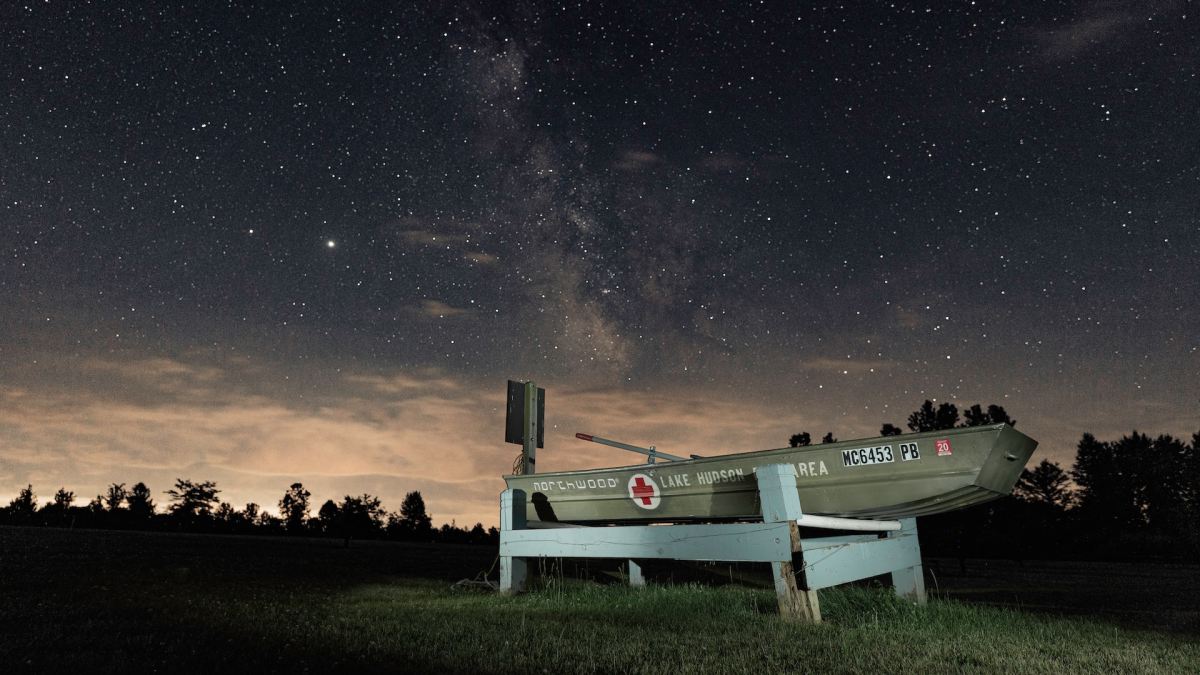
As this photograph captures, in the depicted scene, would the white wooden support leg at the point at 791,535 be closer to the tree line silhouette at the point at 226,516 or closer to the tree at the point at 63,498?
the tree line silhouette at the point at 226,516

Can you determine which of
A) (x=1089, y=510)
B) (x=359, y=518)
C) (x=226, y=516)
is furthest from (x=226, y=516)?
(x=1089, y=510)

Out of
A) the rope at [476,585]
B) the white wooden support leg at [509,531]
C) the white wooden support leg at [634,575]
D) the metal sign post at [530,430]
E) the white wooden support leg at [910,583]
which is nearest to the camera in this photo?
the white wooden support leg at [910,583]

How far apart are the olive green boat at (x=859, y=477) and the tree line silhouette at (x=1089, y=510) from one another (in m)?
1.33

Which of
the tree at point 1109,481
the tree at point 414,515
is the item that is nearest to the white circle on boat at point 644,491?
the tree at point 1109,481

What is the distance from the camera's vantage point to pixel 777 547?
662cm

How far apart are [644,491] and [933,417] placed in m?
21.5

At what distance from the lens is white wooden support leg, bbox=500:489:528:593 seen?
31.3 feet

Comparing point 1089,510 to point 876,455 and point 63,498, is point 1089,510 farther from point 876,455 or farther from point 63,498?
point 63,498

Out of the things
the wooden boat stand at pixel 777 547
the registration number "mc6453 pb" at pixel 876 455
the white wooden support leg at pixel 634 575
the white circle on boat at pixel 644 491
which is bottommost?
the white wooden support leg at pixel 634 575

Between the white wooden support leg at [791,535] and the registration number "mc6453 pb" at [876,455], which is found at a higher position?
the registration number "mc6453 pb" at [876,455]

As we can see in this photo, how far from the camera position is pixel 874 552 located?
750 centimetres

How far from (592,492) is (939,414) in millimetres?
21161

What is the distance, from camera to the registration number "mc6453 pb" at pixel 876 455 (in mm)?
8086

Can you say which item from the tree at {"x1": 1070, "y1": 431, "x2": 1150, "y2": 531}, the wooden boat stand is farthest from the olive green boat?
the tree at {"x1": 1070, "y1": 431, "x2": 1150, "y2": 531}
